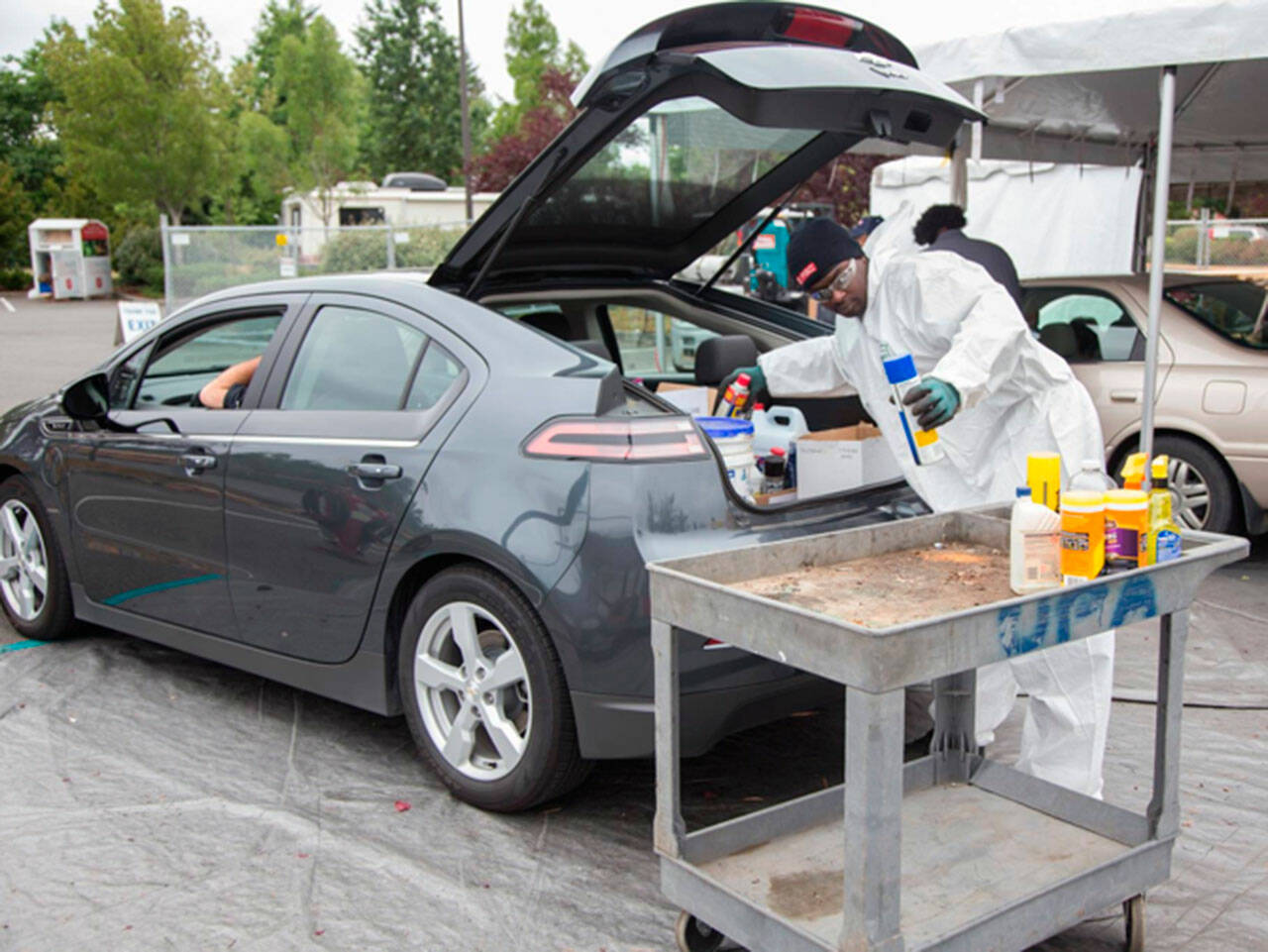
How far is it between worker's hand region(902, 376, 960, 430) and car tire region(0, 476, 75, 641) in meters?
3.77

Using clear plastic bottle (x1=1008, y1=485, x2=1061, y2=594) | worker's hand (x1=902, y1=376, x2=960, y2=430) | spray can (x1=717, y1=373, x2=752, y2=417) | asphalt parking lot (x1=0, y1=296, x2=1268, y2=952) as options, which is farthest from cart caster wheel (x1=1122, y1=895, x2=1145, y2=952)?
spray can (x1=717, y1=373, x2=752, y2=417)

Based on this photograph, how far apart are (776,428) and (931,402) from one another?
122 cm

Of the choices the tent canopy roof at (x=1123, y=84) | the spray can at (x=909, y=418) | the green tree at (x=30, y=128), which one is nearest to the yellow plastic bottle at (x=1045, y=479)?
the spray can at (x=909, y=418)

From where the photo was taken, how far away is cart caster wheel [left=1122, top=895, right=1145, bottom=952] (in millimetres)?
2996

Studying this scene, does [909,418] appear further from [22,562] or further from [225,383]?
[22,562]

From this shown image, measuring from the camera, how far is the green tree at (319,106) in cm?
4234

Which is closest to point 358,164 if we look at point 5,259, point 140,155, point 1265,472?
point 5,259

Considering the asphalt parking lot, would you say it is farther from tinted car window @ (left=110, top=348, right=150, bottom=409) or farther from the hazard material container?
the hazard material container

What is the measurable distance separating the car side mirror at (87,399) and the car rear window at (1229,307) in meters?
5.68

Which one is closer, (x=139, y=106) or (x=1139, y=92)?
(x=1139, y=92)

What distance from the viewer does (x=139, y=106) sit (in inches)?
1489

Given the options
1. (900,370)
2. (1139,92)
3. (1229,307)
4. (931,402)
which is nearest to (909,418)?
(900,370)

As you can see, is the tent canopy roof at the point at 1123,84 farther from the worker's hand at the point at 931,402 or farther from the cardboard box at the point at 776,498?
the worker's hand at the point at 931,402

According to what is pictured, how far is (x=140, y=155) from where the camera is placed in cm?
3825
